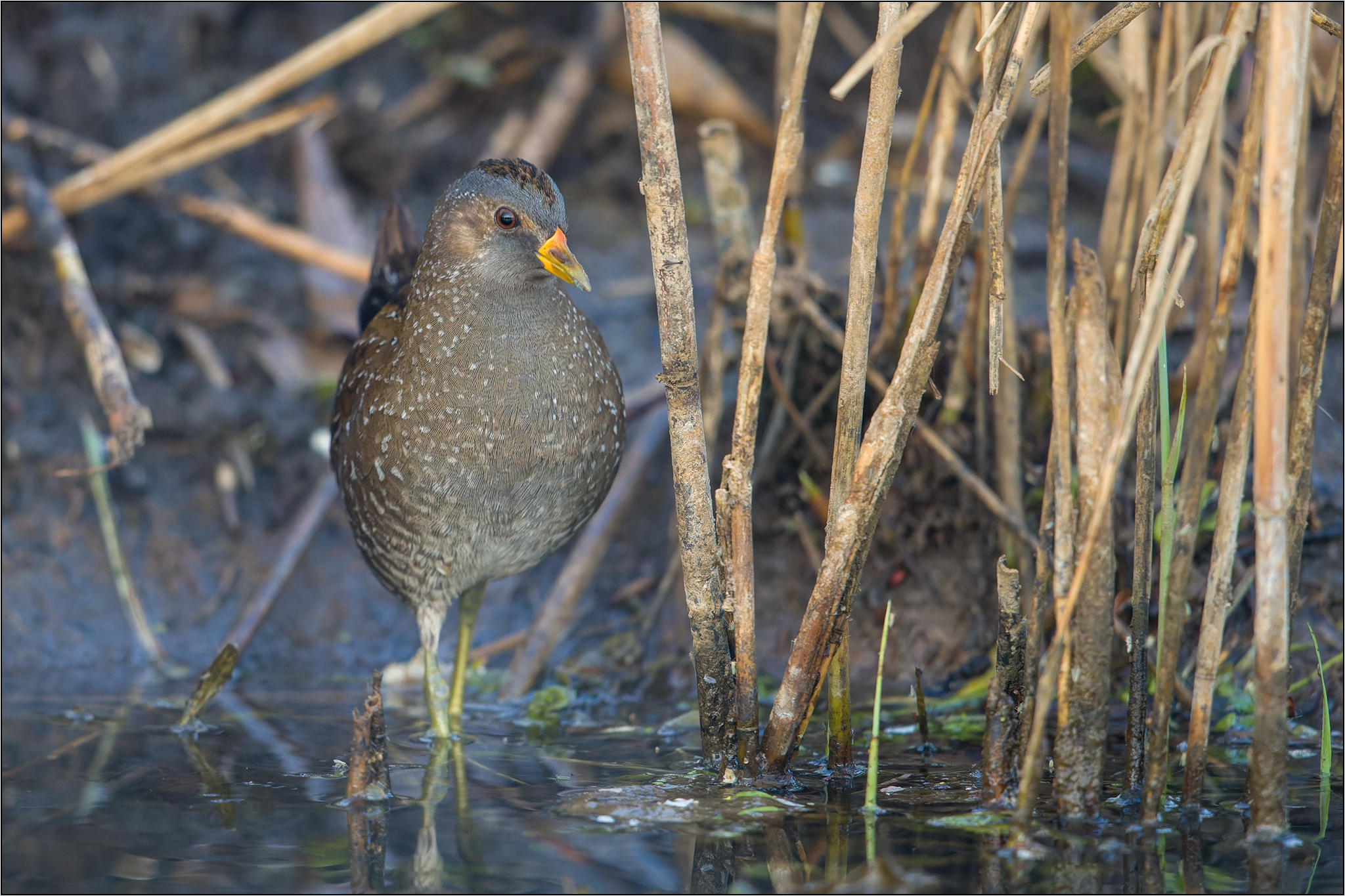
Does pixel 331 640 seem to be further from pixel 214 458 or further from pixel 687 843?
pixel 687 843

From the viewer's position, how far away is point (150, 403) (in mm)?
4766

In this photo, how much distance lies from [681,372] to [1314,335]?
1.26m

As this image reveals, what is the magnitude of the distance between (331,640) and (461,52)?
321cm

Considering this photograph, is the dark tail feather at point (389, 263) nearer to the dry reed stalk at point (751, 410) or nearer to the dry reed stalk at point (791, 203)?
the dry reed stalk at point (791, 203)

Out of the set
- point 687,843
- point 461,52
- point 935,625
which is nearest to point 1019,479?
point 935,625

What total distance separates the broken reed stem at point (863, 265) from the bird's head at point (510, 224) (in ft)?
3.05

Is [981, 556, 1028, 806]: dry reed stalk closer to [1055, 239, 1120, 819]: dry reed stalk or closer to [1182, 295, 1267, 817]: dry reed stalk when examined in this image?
[1055, 239, 1120, 819]: dry reed stalk

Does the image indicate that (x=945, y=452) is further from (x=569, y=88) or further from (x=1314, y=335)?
(x=569, y=88)

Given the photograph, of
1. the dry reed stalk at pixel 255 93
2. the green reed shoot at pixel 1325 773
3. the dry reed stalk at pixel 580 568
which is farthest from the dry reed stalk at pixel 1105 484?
the dry reed stalk at pixel 255 93

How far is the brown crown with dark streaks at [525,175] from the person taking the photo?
3.33 meters

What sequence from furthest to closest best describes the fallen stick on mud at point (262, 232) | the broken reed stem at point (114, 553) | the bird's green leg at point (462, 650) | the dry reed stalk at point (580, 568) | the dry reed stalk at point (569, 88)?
1. the dry reed stalk at point (569, 88)
2. the fallen stick on mud at point (262, 232)
3. the broken reed stem at point (114, 553)
4. the dry reed stalk at point (580, 568)
5. the bird's green leg at point (462, 650)

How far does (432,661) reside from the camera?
149 inches

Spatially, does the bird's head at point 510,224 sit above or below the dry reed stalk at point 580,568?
above

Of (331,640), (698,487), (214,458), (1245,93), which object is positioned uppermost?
(1245,93)
